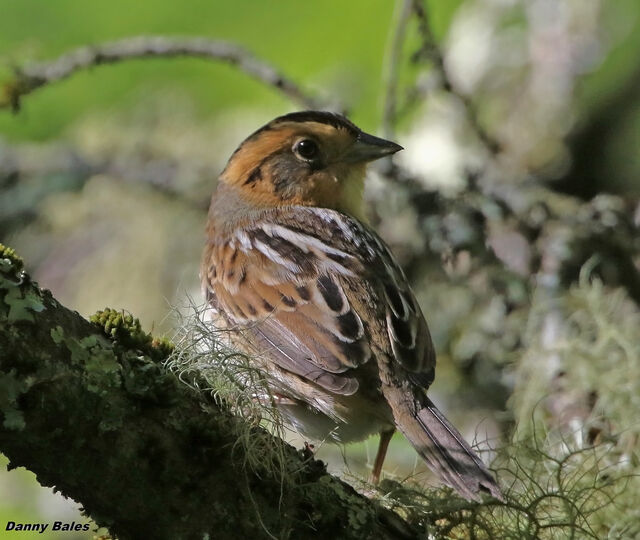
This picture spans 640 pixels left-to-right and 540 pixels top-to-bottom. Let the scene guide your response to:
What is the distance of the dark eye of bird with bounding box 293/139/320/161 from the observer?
3.97 m

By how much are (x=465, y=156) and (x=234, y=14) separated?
154 cm

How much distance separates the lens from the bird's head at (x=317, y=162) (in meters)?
3.95

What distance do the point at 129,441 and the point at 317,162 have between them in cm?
217

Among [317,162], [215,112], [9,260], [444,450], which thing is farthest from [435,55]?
[9,260]

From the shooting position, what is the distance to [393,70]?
452 centimetres

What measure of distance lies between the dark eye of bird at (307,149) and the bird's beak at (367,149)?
0.12m

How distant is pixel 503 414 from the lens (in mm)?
3605

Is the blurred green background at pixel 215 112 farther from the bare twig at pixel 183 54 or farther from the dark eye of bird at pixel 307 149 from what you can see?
the dark eye of bird at pixel 307 149

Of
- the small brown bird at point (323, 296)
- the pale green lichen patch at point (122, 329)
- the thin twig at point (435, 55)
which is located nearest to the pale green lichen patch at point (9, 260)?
the pale green lichen patch at point (122, 329)

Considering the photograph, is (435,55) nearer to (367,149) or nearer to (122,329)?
(367,149)

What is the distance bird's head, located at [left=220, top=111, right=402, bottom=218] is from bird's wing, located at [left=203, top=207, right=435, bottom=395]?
14 cm

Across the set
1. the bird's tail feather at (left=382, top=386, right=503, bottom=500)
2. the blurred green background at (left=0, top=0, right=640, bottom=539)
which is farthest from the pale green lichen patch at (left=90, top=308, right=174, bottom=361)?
the blurred green background at (left=0, top=0, right=640, bottom=539)

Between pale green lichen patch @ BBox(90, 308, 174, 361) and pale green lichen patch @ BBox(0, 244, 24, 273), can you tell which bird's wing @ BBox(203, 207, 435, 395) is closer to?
pale green lichen patch @ BBox(90, 308, 174, 361)

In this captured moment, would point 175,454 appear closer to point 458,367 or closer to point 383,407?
point 383,407
